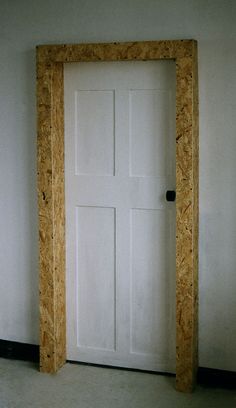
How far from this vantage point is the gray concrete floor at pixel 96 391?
4.10 meters

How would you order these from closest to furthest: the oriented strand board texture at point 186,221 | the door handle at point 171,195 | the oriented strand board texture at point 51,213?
the oriented strand board texture at point 186,221 → the door handle at point 171,195 → the oriented strand board texture at point 51,213

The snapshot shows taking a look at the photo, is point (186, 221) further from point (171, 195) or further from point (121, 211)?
point (121, 211)

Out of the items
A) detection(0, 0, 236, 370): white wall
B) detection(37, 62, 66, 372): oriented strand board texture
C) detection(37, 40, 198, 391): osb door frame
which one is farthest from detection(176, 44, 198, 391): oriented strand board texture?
detection(37, 62, 66, 372): oriented strand board texture

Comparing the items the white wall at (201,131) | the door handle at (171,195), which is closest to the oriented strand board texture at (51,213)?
the white wall at (201,131)

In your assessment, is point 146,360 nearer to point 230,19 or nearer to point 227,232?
point 227,232

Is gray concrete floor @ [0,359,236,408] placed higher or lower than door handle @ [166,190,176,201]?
lower

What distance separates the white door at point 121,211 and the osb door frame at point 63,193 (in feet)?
0.33

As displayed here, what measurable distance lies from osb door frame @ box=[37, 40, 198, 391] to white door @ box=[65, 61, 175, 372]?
0.33ft

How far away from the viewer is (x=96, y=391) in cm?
428

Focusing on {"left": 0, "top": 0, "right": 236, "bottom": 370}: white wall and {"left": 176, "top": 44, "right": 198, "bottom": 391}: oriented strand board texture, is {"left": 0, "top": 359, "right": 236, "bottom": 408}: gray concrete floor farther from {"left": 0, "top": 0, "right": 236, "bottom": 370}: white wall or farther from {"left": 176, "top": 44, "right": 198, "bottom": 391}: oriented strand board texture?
{"left": 0, "top": 0, "right": 236, "bottom": 370}: white wall

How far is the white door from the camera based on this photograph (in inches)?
173

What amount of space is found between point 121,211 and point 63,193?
432 mm

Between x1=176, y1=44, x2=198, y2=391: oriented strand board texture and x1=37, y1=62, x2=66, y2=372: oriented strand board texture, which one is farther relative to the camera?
x1=37, y1=62, x2=66, y2=372: oriented strand board texture

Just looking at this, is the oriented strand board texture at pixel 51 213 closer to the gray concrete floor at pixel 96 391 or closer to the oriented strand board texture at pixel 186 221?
the gray concrete floor at pixel 96 391
